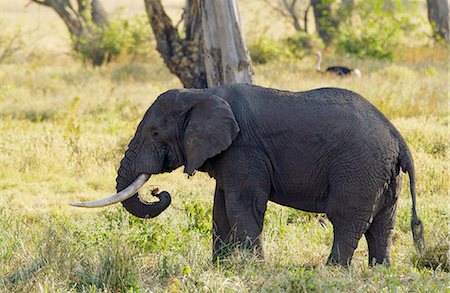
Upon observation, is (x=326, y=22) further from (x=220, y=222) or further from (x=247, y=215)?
(x=247, y=215)

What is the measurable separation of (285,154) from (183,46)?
8.38 metres

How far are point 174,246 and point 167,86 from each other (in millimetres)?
10930

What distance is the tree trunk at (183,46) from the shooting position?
1485 centimetres

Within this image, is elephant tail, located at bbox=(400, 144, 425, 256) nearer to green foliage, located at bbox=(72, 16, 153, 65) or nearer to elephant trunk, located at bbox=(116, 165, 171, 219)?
elephant trunk, located at bbox=(116, 165, 171, 219)

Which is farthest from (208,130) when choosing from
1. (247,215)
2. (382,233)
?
(382,233)

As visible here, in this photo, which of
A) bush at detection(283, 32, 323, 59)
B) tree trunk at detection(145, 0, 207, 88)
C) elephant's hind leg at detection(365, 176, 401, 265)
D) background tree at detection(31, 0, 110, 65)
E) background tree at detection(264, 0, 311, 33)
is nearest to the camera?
elephant's hind leg at detection(365, 176, 401, 265)

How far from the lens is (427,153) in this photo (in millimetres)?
11289

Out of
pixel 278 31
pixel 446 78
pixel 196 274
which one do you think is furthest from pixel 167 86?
pixel 278 31

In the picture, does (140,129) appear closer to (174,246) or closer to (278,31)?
(174,246)

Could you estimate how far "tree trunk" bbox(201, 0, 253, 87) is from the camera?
1090 centimetres

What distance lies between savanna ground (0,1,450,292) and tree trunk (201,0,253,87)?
1.39 m

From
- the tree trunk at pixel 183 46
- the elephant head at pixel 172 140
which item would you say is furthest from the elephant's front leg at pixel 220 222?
the tree trunk at pixel 183 46

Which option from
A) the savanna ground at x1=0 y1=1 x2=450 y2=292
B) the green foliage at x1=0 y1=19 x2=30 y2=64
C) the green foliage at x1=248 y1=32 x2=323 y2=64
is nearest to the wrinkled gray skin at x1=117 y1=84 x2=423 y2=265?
the savanna ground at x1=0 y1=1 x2=450 y2=292

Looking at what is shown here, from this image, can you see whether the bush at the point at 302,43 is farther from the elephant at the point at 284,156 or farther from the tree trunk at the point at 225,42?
the elephant at the point at 284,156
